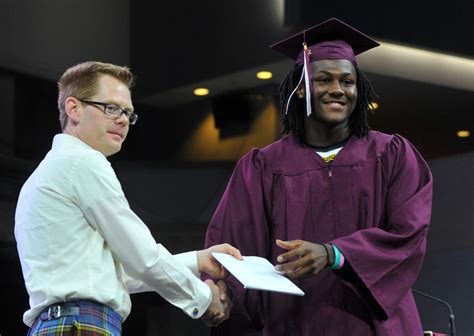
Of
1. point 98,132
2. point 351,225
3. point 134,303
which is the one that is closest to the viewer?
point 98,132

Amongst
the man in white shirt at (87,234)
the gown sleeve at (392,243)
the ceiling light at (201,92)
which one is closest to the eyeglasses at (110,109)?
the man in white shirt at (87,234)

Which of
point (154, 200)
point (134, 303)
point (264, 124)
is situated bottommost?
point (134, 303)

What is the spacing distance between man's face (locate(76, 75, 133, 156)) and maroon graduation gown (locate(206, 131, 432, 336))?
60cm

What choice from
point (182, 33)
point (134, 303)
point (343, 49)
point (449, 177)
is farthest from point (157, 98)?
point (343, 49)

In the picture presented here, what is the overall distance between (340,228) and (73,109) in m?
0.96

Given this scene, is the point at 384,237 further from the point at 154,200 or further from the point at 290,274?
the point at 154,200

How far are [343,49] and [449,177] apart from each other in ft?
12.0

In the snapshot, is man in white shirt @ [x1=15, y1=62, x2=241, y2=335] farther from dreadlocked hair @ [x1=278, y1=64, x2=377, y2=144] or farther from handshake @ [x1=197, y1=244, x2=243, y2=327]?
dreadlocked hair @ [x1=278, y1=64, x2=377, y2=144]

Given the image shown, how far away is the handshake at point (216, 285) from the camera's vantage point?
10.5 feet

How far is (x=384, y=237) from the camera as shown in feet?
10.4

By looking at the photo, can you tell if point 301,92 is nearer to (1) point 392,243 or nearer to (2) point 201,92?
(1) point 392,243

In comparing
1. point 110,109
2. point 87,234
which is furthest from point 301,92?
point 87,234

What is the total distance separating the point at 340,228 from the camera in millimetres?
3271

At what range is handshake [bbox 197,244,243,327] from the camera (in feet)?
10.5
